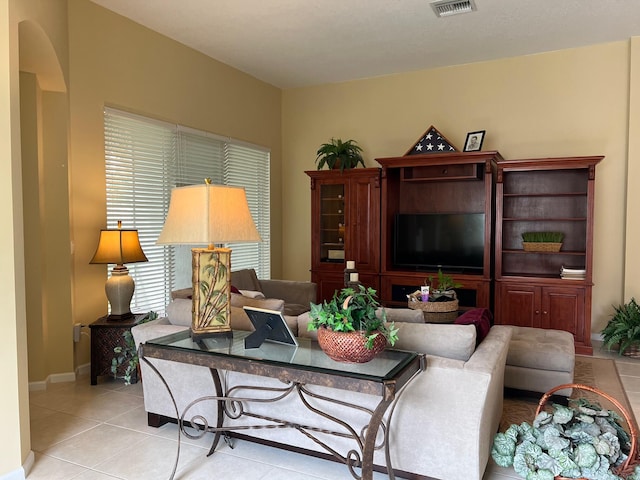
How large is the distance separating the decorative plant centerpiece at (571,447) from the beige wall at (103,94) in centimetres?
342

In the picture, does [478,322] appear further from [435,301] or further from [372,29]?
[372,29]

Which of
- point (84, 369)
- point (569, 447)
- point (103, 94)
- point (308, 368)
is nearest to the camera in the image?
point (308, 368)

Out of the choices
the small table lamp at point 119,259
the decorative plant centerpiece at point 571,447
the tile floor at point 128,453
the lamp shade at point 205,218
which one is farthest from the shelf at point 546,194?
the small table lamp at point 119,259

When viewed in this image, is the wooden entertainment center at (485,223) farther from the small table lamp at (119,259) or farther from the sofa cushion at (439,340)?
the small table lamp at (119,259)

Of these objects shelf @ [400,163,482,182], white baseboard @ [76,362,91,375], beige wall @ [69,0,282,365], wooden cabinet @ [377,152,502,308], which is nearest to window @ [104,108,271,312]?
beige wall @ [69,0,282,365]

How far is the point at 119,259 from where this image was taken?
3.85 m

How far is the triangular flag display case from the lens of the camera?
5.41 metres

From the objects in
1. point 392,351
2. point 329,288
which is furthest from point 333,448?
point 329,288

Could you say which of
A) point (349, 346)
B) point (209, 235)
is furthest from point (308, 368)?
point (209, 235)

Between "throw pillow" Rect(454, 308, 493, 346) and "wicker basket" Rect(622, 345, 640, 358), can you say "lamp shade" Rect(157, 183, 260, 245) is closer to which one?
"throw pillow" Rect(454, 308, 493, 346)

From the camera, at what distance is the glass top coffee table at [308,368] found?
6.49 feet

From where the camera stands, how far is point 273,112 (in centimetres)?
673

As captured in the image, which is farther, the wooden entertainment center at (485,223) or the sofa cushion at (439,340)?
the wooden entertainment center at (485,223)

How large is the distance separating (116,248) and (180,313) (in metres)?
1.19
